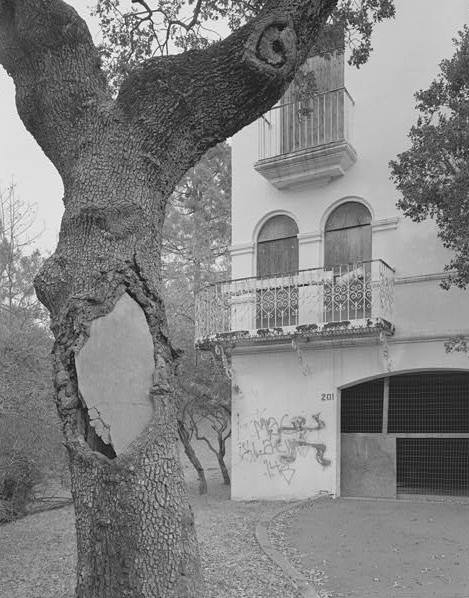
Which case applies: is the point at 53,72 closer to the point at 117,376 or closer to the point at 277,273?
the point at 117,376

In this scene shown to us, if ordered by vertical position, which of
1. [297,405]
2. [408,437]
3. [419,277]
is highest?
[419,277]

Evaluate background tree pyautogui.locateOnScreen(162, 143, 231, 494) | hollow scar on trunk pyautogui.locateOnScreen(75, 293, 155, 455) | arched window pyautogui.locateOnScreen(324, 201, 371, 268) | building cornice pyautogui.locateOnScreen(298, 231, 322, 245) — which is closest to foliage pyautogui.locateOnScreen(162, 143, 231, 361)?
background tree pyautogui.locateOnScreen(162, 143, 231, 494)

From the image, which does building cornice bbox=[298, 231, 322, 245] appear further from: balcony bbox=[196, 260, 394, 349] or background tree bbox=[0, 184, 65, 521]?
background tree bbox=[0, 184, 65, 521]

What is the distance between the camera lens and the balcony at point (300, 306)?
1314 centimetres

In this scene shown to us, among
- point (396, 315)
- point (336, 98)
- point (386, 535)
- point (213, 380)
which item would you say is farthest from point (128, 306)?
point (213, 380)

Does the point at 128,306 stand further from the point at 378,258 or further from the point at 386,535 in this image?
the point at 378,258

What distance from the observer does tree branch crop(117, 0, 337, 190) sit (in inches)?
→ 169

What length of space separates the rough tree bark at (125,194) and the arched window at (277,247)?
10047 millimetres

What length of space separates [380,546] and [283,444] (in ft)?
16.4

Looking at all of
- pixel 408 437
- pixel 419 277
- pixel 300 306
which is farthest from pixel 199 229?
pixel 408 437

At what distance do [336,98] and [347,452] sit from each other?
24.5ft

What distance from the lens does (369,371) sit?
13.5 m

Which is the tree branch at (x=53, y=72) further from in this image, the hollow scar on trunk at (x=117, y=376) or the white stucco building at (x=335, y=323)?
the white stucco building at (x=335, y=323)

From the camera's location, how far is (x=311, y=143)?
47.8ft
